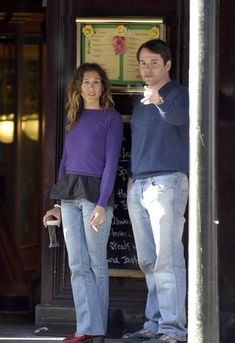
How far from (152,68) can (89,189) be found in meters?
0.80

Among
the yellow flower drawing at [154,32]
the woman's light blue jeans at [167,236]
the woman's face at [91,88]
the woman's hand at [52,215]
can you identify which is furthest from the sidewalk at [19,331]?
the yellow flower drawing at [154,32]

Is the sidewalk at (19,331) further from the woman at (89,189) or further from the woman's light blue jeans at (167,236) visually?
the woman's light blue jeans at (167,236)

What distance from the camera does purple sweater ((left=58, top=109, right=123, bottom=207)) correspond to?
17.8ft

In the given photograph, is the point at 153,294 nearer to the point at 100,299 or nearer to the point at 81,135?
the point at 100,299

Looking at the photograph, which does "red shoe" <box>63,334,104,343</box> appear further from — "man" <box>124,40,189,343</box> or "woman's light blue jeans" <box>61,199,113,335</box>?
"man" <box>124,40,189,343</box>

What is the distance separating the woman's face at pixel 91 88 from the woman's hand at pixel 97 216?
2.14ft

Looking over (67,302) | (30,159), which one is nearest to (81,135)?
(67,302)

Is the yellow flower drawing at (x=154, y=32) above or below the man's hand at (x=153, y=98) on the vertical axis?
above

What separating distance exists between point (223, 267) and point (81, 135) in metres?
1.26

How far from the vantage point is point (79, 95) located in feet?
18.2

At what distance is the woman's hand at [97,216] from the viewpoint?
5309mm

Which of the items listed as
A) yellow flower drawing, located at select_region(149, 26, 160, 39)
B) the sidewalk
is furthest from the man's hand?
the sidewalk

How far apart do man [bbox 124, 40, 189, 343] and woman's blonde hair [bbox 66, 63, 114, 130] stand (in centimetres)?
25

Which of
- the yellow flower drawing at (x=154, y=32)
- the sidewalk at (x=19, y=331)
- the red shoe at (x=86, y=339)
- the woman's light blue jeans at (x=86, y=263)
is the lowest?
the sidewalk at (x=19, y=331)
